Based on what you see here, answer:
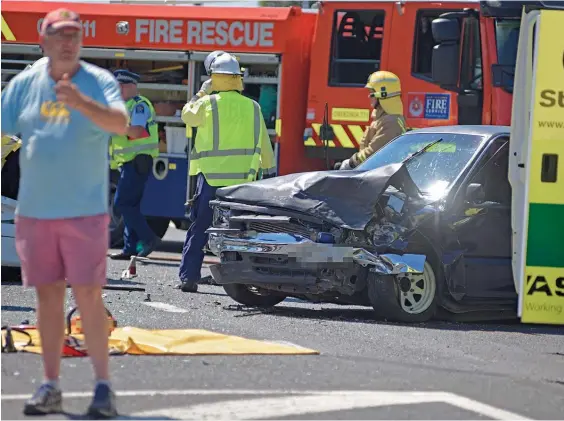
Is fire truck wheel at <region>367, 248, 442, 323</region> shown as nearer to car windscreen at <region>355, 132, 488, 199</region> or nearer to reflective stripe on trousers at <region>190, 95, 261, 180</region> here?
car windscreen at <region>355, 132, 488, 199</region>

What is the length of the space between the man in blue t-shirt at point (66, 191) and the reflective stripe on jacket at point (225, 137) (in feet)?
18.4

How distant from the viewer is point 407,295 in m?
10.3

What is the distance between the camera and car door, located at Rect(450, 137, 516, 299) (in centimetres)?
1037

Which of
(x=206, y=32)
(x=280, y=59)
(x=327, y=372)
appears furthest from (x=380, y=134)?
(x=327, y=372)

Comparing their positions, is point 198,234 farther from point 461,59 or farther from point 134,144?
point 461,59

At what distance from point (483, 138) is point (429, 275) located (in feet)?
4.08

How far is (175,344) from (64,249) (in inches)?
81.2

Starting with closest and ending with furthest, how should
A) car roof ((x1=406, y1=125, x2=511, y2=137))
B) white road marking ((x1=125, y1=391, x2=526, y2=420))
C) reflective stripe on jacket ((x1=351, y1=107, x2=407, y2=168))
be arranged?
white road marking ((x1=125, y1=391, x2=526, y2=420)) < car roof ((x1=406, y1=125, x2=511, y2=137)) < reflective stripe on jacket ((x1=351, y1=107, x2=407, y2=168))

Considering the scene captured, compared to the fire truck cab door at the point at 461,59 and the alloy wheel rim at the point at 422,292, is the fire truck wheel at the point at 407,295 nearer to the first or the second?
the alloy wheel rim at the point at 422,292

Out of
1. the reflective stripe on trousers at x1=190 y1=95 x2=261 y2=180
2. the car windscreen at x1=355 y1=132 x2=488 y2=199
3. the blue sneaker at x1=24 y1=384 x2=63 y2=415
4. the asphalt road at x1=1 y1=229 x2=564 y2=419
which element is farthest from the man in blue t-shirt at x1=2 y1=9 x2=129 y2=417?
the reflective stripe on trousers at x1=190 y1=95 x2=261 y2=180

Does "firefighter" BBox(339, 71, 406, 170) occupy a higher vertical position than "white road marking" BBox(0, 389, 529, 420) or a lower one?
higher

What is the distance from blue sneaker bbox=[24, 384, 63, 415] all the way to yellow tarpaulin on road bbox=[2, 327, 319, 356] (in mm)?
1409

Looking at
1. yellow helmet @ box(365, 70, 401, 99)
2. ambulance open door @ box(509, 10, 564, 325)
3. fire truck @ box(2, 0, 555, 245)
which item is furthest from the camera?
fire truck @ box(2, 0, 555, 245)

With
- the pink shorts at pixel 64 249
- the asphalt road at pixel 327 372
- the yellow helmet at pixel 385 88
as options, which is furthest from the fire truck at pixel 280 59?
the pink shorts at pixel 64 249
